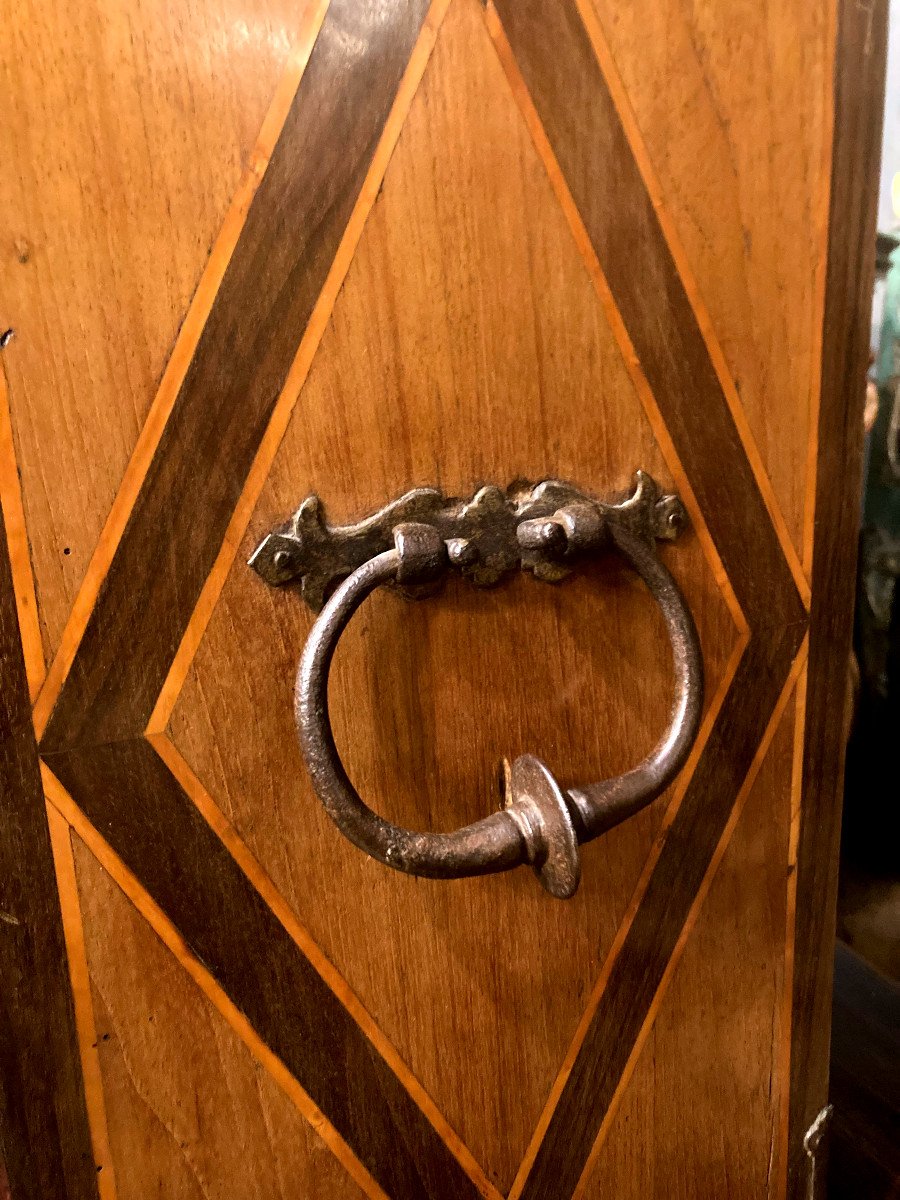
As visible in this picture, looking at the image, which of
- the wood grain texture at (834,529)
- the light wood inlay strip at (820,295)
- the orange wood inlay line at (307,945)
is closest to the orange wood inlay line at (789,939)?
the wood grain texture at (834,529)

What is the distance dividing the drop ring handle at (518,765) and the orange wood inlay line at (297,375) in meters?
0.03

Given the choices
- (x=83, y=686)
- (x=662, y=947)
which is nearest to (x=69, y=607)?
(x=83, y=686)

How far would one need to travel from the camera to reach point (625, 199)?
0.44 metres

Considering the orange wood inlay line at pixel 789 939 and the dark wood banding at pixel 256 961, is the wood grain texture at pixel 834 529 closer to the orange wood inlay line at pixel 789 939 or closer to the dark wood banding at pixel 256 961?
the orange wood inlay line at pixel 789 939

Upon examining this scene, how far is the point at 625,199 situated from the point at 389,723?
0.32 meters

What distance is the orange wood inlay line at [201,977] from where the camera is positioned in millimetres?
391

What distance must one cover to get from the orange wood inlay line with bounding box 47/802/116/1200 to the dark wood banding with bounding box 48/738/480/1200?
0.02 meters

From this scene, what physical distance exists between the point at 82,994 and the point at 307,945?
4.5 inches

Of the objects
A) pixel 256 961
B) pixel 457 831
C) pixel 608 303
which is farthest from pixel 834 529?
pixel 256 961

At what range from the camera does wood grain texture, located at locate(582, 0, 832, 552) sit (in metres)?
0.44

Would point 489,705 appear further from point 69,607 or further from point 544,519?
point 69,607

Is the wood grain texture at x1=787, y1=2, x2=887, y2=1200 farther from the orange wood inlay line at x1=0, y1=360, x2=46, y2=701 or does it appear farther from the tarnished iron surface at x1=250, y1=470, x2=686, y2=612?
the orange wood inlay line at x1=0, y1=360, x2=46, y2=701

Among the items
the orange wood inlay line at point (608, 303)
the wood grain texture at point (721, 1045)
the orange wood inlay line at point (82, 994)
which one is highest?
the orange wood inlay line at point (608, 303)

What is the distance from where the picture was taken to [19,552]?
366 mm
